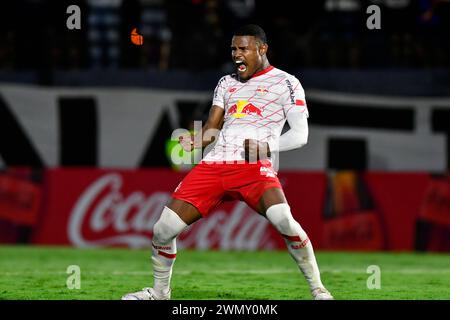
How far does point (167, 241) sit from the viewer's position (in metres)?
8.70

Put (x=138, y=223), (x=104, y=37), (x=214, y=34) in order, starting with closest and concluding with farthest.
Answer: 1. (x=138, y=223)
2. (x=214, y=34)
3. (x=104, y=37)

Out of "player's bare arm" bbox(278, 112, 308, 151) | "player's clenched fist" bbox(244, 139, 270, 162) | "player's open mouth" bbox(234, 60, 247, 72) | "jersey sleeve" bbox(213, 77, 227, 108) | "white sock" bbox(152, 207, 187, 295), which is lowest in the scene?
"white sock" bbox(152, 207, 187, 295)

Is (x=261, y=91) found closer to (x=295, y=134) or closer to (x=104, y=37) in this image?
(x=295, y=134)

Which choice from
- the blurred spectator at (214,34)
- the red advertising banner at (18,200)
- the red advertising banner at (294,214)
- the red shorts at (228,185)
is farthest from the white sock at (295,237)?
the blurred spectator at (214,34)

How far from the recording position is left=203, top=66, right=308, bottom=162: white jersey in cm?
874

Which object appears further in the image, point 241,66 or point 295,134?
point 241,66

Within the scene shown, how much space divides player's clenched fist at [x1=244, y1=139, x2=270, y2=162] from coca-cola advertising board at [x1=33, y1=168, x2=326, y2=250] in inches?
353

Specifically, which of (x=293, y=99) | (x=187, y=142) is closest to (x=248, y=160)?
(x=187, y=142)

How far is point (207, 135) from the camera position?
8891mm

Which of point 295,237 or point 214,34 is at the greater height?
point 214,34

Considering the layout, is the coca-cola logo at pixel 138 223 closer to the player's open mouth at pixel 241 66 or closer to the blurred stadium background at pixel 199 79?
the blurred stadium background at pixel 199 79

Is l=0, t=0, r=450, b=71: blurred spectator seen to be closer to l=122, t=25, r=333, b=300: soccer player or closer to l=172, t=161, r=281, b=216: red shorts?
l=122, t=25, r=333, b=300: soccer player

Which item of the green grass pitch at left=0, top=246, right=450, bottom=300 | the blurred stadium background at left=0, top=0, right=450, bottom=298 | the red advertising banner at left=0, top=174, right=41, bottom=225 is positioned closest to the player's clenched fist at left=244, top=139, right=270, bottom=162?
the green grass pitch at left=0, top=246, right=450, bottom=300

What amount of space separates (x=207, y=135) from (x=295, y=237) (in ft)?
3.96
